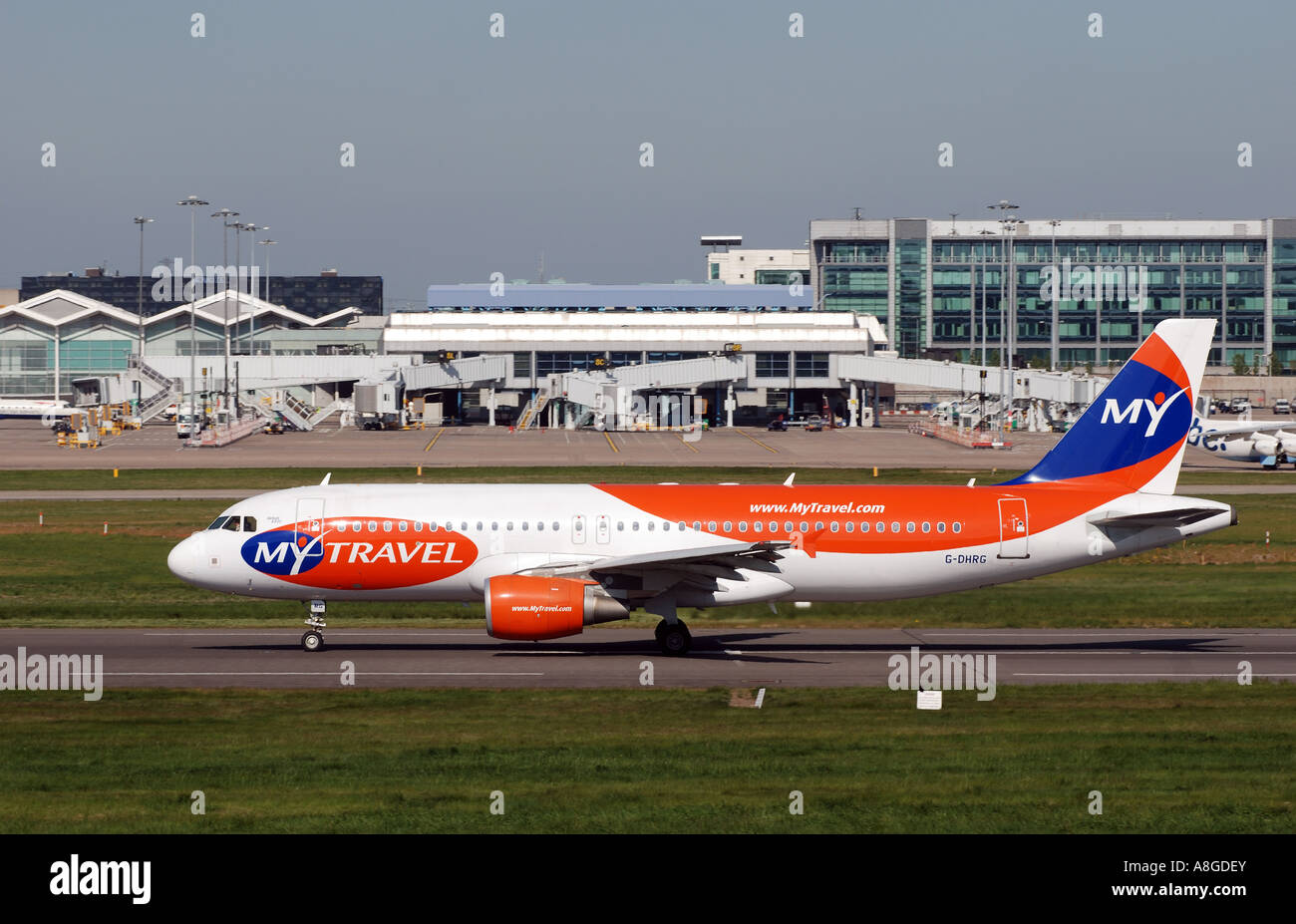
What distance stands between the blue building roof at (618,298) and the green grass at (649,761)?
526ft

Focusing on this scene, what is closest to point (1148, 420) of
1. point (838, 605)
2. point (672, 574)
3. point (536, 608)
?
point (838, 605)

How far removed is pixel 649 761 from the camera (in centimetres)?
2480

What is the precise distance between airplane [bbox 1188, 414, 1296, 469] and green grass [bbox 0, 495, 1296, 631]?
46.6m

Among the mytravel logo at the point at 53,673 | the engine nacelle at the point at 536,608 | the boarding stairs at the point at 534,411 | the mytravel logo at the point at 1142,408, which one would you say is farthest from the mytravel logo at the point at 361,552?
the boarding stairs at the point at 534,411

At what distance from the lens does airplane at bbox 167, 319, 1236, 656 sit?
37.5 meters

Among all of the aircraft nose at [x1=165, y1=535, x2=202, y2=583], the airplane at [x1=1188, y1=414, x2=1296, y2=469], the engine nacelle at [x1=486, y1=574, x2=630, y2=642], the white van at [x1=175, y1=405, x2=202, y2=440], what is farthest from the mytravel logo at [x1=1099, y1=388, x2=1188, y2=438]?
the white van at [x1=175, y1=405, x2=202, y2=440]

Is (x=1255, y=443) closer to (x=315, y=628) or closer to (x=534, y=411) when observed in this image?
(x=534, y=411)

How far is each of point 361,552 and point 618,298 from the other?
15728cm

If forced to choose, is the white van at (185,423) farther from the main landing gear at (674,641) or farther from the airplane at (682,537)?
the main landing gear at (674,641)

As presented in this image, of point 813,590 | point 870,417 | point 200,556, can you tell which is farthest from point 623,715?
point 870,417

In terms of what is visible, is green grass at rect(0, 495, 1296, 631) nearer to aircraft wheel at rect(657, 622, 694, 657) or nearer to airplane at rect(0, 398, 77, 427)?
aircraft wheel at rect(657, 622, 694, 657)

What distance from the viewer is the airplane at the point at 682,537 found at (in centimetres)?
3753
